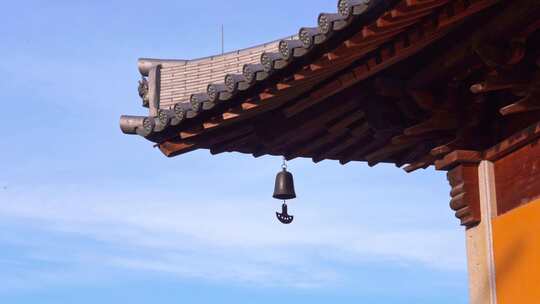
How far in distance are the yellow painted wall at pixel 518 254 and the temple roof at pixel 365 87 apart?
0.65 m

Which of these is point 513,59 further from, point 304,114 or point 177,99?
point 177,99

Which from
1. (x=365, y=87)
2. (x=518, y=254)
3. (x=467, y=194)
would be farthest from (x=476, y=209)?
(x=365, y=87)

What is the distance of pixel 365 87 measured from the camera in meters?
7.38

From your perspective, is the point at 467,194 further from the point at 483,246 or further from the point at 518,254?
the point at 518,254

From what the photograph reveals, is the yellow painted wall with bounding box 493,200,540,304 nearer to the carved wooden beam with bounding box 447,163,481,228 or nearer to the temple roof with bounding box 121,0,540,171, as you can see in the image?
the carved wooden beam with bounding box 447,163,481,228

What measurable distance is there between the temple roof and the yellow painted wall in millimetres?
650

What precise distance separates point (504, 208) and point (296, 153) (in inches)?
82.6

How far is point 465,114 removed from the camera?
733 centimetres

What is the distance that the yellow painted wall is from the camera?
21.6 ft

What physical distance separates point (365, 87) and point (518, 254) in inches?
63.4

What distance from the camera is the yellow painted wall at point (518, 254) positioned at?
6.57 meters

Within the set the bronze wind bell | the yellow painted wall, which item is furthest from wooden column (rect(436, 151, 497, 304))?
the bronze wind bell

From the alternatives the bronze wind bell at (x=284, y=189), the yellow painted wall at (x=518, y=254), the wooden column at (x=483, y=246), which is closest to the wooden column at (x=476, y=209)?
the wooden column at (x=483, y=246)

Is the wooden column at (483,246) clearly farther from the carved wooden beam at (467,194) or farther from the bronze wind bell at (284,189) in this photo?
the bronze wind bell at (284,189)
